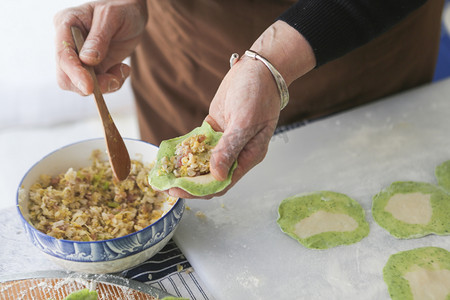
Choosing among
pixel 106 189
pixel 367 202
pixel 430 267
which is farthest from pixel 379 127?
pixel 106 189

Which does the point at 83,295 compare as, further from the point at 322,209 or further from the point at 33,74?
the point at 33,74

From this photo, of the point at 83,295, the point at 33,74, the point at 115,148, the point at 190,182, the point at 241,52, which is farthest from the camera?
the point at 33,74

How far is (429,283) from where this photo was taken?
1.00 m

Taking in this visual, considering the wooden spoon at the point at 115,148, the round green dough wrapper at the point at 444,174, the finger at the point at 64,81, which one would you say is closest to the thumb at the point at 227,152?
the wooden spoon at the point at 115,148

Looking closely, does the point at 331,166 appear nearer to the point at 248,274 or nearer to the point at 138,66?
the point at 248,274

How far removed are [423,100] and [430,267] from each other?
698 mm

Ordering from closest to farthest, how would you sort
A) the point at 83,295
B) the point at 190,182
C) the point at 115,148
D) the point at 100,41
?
1. the point at 83,295
2. the point at 190,182
3. the point at 115,148
4. the point at 100,41

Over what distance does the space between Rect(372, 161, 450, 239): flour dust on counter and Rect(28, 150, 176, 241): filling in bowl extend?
507mm

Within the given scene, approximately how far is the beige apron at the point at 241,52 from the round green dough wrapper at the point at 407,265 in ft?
2.06

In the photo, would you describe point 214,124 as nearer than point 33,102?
Yes

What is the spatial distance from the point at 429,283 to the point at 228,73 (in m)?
0.62

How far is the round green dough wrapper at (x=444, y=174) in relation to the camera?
1245 mm

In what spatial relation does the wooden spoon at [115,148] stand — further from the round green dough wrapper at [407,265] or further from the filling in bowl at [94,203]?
the round green dough wrapper at [407,265]

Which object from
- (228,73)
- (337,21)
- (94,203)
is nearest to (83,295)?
(94,203)
